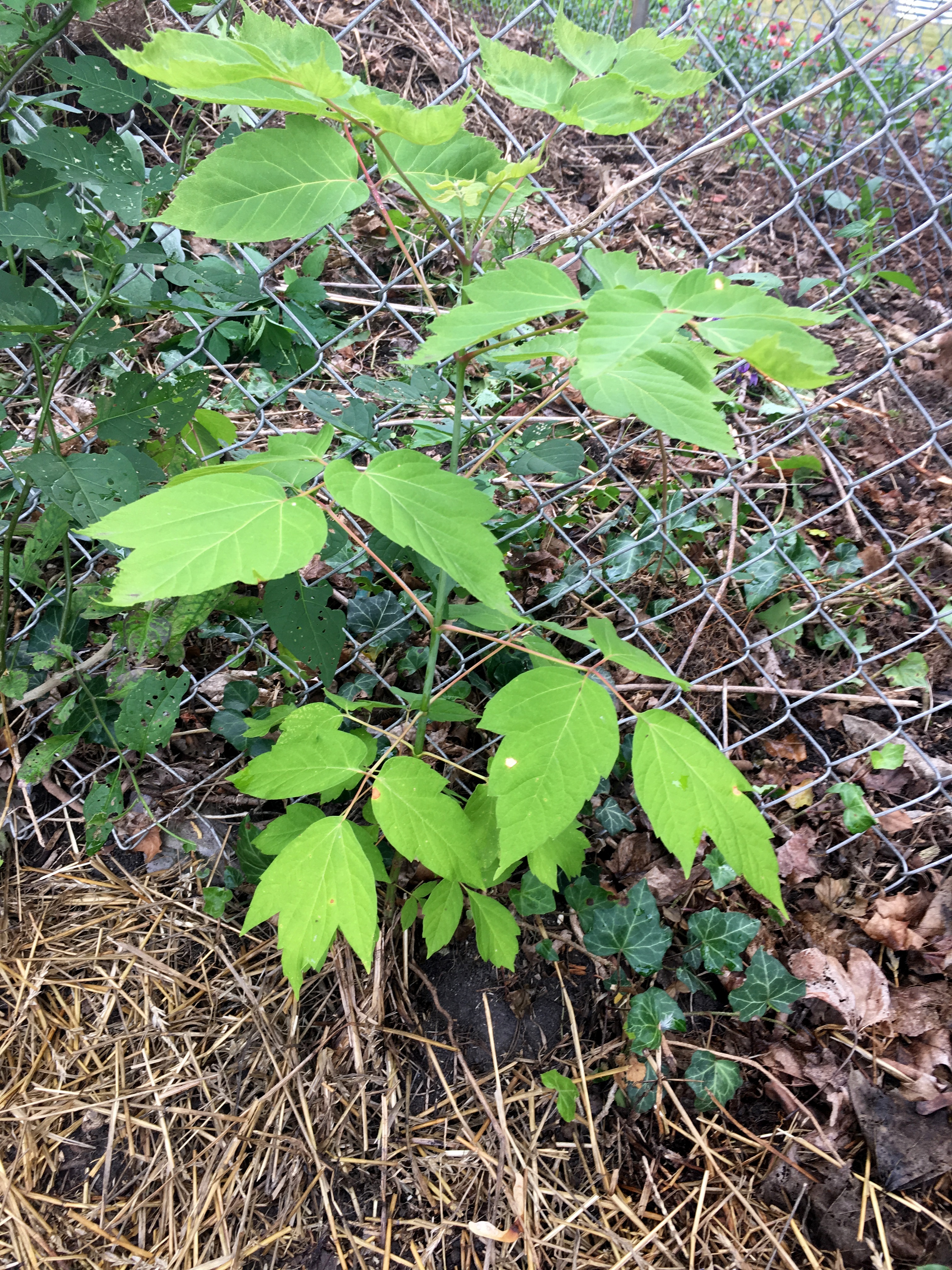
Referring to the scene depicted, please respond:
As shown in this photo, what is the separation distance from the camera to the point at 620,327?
76 cm

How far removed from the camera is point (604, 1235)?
1193 millimetres

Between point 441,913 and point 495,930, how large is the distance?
0.10 metres

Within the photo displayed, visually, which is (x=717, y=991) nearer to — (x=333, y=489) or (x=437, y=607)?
(x=437, y=607)

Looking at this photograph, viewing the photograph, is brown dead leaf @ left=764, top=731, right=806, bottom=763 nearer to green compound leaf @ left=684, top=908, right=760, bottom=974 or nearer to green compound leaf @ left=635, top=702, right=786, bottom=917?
green compound leaf @ left=684, top=908, right=760, bottom=974

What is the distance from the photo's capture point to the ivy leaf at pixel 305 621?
129 centimetres

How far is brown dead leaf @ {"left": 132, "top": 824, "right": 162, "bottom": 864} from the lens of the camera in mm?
1592

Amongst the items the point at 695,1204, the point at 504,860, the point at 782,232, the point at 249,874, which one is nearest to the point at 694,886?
the point at 695,1204

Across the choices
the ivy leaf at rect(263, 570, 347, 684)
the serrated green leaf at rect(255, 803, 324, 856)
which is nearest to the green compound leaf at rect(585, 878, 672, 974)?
the serrated green leaf at rect(255, 803, 324, 856)

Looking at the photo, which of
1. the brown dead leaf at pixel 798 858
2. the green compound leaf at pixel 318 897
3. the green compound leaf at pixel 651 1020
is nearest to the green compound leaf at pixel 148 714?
the green compound leaf at pixel 318 897

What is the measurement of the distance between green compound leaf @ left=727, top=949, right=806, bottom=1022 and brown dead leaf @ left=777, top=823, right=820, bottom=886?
0.71ft

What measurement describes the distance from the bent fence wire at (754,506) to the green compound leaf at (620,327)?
265mm

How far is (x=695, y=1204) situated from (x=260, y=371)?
6.46 feet

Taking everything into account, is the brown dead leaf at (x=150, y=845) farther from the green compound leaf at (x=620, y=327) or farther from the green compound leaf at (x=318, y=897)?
the green compound leaf at (x=620, y=327)

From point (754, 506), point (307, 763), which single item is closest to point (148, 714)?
point (307, 763)
